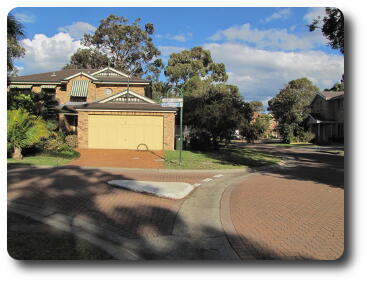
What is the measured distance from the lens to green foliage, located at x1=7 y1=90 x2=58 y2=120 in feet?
52.1

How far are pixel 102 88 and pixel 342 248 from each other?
2684cm

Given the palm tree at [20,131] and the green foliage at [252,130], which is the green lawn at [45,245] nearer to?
the palm tree at [20,131]

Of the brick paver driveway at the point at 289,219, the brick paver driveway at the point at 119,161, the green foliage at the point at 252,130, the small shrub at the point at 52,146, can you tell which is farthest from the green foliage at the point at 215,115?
the brick paver driveway at the point at 289,219

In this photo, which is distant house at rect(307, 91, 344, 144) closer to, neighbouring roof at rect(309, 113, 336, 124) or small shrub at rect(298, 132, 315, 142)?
neighbouring roof at rect(309, 113, 336, 124)

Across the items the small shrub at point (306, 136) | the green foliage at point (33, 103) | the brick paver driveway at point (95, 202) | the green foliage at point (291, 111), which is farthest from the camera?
the green foliage at point (291, 111)

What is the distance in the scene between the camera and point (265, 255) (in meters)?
4.04

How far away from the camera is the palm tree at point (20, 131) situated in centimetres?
1291

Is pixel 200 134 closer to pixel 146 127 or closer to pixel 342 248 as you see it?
pixel 146 127

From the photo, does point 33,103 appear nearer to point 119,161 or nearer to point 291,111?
point 119,161

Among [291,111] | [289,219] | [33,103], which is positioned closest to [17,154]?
[33,103]

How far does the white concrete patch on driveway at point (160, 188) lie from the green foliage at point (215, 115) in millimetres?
12396

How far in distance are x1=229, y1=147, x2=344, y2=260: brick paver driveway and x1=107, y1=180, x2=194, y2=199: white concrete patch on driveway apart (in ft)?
4.39

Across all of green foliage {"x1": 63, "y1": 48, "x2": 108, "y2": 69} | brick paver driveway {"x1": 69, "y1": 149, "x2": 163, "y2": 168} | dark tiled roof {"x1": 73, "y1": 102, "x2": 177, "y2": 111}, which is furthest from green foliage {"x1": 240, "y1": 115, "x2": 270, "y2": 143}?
green foliage {"x1": 63, "y1": 48, "x2": 108, "y2": 69}

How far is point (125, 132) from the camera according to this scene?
66.1ft
